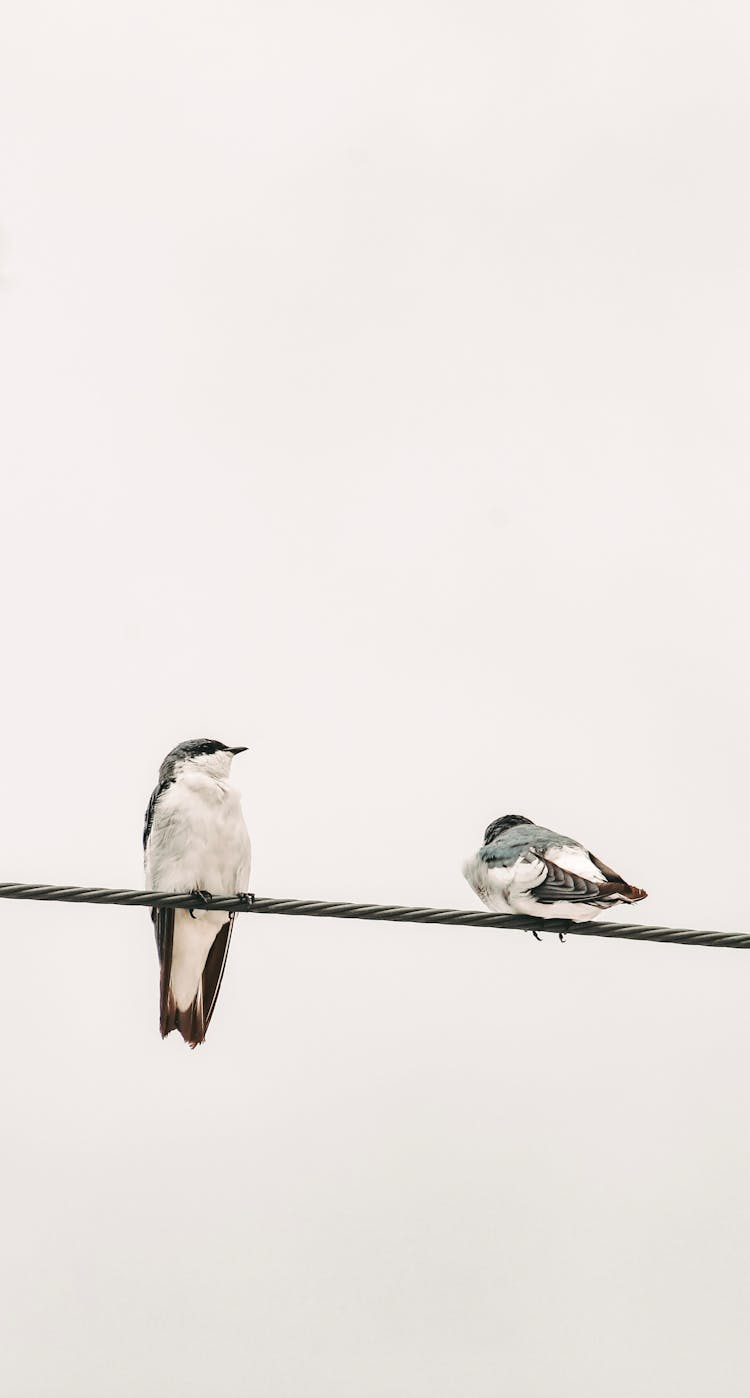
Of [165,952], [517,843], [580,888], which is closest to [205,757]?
[165,952]

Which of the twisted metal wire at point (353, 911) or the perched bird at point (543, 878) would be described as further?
the perched bird at point (543, 878)

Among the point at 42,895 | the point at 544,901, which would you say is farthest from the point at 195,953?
the point at 42,895

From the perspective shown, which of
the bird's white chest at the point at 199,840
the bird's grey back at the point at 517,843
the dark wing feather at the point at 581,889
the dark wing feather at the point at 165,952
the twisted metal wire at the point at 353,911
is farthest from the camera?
the dark wing feather at the point at 165,952

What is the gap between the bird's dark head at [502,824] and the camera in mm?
8523

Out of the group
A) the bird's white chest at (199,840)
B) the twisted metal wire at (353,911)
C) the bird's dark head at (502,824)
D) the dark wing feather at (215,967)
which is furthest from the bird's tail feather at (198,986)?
the twisted metal wire at (353,911)

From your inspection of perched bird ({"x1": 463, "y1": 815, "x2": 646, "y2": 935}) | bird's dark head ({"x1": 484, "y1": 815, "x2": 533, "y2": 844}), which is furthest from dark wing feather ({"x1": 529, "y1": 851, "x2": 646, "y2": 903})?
bird's dark head ({"x1": 484, "y1": 815, "x2": 533, "y2": 844})

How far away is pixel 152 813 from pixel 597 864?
2505 millimetres

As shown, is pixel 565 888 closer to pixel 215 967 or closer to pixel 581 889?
pixel 581 889

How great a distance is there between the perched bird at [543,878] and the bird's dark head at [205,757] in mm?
1455

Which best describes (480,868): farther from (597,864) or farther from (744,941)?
(744,941)

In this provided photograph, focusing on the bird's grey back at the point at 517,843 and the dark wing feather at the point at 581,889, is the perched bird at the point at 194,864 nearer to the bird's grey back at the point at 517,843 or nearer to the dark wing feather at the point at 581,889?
the bird's grey back at the point at 517,843

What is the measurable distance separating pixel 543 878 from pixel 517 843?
0.52 metres

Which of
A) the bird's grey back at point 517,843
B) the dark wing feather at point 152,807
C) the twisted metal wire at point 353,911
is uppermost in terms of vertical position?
the dark wing feather at point 152,807

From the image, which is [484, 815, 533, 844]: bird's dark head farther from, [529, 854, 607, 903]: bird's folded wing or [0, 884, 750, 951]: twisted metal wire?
[0, 884, 750, 951]: twisted metal wire
